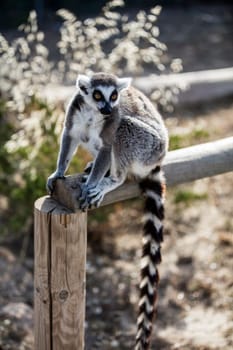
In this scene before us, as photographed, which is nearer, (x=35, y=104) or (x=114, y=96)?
(x=114, y=96)

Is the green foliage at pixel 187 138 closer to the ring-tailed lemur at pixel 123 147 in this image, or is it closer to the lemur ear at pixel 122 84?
the ring-tailed lemur at pixel 123 147

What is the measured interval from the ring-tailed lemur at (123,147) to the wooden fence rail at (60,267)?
195mm

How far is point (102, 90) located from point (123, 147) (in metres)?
0.31

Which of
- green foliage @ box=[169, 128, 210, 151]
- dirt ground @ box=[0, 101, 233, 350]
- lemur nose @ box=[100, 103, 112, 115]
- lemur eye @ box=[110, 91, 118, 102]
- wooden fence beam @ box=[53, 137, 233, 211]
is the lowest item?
dirt ground @ box=[0, 101, 233, 350]

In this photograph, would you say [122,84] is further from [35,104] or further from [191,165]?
[35,104]

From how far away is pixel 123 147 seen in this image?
3.48m

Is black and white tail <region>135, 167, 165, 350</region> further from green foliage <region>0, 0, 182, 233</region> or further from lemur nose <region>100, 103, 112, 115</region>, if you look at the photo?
green foliage <region>0, 0, 182, 233</region>

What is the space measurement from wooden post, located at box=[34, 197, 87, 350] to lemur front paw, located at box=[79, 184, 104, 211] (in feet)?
0.13

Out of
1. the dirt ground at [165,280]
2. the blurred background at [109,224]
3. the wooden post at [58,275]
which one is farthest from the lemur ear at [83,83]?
the dirt ground at [165,280]

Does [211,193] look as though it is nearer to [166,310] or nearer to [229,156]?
[166,310]

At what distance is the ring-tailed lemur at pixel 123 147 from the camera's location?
3.22m

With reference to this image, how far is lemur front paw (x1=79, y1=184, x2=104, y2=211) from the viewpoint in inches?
113

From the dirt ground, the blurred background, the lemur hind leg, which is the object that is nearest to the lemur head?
the lemur hind leg

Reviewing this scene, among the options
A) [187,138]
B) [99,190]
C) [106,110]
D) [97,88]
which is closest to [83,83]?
[97,88]
